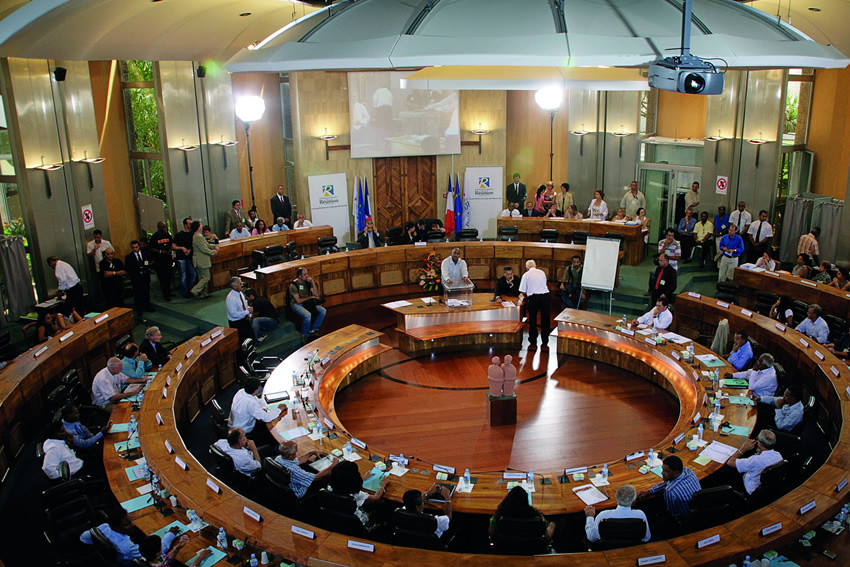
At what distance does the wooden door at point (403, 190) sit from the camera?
1848cm

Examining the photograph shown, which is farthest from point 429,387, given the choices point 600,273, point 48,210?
point 48,210

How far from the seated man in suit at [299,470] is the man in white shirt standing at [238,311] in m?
4.21

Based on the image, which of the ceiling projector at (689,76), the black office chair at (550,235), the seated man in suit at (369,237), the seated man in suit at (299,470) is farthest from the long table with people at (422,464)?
the seated man in suit at (369,237)

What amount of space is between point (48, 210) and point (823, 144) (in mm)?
14923

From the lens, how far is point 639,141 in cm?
1766

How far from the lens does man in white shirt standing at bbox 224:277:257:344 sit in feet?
35.6

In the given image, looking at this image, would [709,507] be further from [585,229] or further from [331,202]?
[331,202]

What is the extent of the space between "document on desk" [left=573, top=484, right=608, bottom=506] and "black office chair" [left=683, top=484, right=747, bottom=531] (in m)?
0.72

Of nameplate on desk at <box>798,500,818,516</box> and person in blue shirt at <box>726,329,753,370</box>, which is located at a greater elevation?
person in blue shirt at <box>726,329,753,370</box>

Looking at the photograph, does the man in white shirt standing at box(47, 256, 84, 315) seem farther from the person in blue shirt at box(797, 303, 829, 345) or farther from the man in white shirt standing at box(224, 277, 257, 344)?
the person in blue shirt at box(797, 303, 829, 345)

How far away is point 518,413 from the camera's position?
9.60 meters

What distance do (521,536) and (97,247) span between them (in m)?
10.1

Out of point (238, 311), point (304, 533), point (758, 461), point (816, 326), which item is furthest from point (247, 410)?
point (816, 326)

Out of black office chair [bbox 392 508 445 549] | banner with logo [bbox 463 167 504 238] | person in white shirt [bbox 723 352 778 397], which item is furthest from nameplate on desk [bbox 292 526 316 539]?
banner with logo [bbox 463 167 504 238]
